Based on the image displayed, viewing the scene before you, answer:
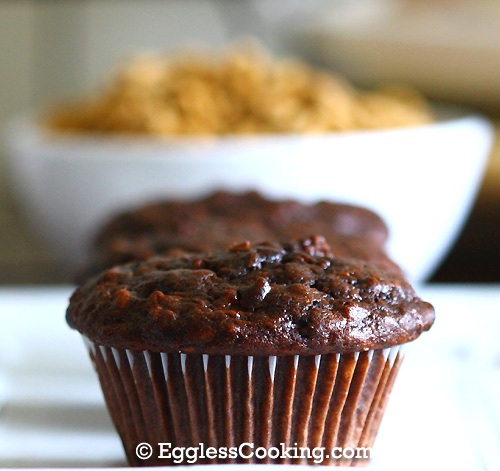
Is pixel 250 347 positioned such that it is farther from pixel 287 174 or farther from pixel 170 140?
pixel 170 140

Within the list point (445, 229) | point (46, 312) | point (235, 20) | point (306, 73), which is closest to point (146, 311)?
point (46, 312)

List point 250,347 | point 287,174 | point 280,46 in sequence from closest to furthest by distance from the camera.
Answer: point 250,347 < point 287,174 < point 280,46

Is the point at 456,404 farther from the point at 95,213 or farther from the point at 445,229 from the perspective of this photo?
the point at 95,213

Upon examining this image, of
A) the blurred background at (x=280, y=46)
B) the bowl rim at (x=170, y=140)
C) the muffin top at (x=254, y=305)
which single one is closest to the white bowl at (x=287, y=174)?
the bowl rim at (x=170, y=140)

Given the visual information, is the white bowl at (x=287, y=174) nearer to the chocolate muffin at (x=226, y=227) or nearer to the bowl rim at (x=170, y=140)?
the bowl rim at (x=170, y=140)

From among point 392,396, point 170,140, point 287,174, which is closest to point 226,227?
point 392,396

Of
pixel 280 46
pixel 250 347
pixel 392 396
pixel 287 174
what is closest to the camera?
pixel 250 347
